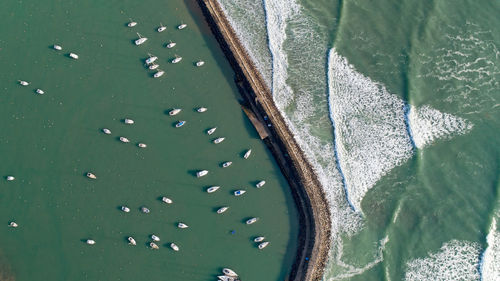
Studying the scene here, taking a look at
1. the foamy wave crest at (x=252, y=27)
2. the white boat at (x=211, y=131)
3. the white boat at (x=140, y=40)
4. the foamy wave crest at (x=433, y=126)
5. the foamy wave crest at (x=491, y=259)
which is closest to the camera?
the foamy wave crest at (x=491, y=259)

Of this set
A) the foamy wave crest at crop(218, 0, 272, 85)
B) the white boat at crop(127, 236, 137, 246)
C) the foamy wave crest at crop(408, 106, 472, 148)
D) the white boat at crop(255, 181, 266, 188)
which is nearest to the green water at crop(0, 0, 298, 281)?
the white boat at crop(127, 236, 137, 246)

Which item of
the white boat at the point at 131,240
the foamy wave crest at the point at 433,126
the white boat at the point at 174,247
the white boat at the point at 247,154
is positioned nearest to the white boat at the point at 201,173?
the white boat at the point at 247,154

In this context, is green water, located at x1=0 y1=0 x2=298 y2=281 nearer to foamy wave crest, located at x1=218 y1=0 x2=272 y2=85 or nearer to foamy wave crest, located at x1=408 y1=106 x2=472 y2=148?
foamy wave crest, located at x1=218 y1=0 x2=272 y2=85

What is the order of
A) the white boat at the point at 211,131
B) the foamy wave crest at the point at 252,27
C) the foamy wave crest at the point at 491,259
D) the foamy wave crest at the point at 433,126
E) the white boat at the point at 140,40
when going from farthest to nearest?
the foamy wave crest at the point at 252,27 < the white boat at the point at 140,40 < the foamy wave crest at the point at 433,126 < the white boat at the point at 211,131 < the foamy wave crest at the point at 491,259

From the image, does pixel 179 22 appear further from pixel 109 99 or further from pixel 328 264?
pixel 328 264

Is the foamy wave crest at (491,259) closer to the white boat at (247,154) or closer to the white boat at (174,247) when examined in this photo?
the white boat at (247,154)

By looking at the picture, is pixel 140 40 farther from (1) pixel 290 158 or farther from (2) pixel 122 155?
(1) pixel 290 158

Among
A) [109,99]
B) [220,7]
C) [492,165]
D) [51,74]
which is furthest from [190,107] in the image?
[492,165]
